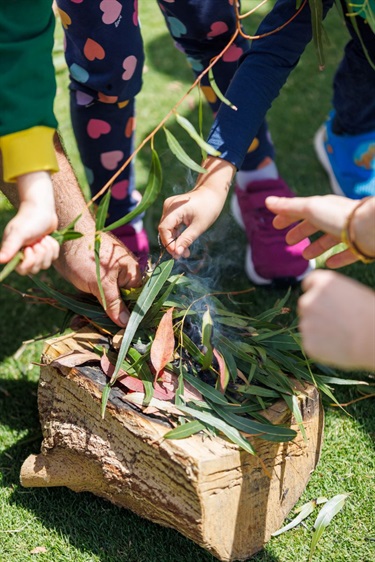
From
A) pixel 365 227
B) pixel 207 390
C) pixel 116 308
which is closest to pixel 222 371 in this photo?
pixel 207 390

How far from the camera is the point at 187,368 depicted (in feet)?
5.07

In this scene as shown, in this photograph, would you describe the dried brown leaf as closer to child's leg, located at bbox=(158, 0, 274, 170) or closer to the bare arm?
the bare arm

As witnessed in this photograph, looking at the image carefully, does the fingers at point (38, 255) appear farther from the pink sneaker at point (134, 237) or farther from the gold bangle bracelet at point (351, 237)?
the pink sneaker at point (134, 237)

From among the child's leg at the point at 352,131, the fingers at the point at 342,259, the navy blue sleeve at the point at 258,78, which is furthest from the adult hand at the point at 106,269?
the child's leg at the point at 352,131

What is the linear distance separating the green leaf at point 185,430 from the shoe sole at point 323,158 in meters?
1.27

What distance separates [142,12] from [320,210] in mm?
2484

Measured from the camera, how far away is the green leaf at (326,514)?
1.45m

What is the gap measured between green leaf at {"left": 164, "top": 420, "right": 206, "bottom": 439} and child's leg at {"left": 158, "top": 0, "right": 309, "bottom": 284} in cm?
82

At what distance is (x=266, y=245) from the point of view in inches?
84.1

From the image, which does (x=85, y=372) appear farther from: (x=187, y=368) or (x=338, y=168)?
(x=338, y=168)

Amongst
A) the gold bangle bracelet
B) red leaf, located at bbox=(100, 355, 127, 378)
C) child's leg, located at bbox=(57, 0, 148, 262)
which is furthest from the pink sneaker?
the gold bangle bracelet

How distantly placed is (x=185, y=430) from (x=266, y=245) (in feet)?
2.97

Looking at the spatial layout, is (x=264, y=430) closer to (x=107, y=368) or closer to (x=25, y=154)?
(x=107, y=368)

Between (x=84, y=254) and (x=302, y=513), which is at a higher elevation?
(x=84, y=254)
